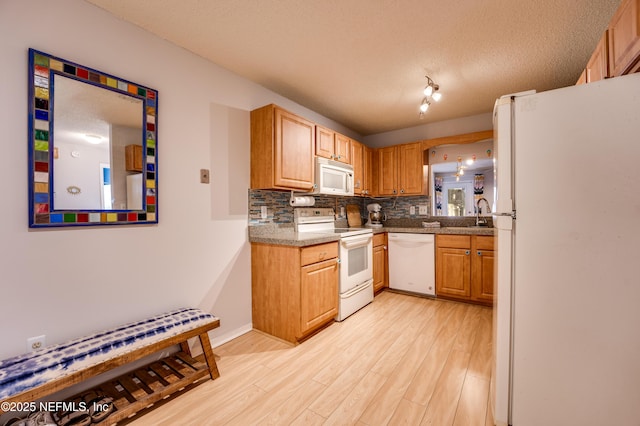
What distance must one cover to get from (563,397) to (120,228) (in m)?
2.61

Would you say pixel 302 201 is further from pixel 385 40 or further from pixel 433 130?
pixel 433 130

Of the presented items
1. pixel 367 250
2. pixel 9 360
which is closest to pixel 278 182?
pixel 367 250

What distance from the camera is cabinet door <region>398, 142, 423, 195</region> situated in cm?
384

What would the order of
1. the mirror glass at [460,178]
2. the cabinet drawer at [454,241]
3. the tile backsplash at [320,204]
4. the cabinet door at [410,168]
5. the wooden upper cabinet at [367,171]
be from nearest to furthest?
the tile backsplash at [320,204] → the cabinet drawer at [454,241] → the mirror glass at [460,178] → the cabinet door at [410,168] → the wooden upper cabinet at [367,171]

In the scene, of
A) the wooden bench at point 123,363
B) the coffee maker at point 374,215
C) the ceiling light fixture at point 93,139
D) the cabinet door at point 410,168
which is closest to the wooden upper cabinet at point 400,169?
the cabinet door at point 410,168

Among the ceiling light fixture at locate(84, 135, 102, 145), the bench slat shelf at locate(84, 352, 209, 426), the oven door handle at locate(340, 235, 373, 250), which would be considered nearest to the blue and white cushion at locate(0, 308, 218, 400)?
the bench slat shelf at locate(84, 352, 209, 426)

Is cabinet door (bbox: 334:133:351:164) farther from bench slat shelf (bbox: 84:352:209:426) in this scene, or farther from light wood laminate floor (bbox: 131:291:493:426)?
bench slat shelf (bbox: 84:352:209:426)

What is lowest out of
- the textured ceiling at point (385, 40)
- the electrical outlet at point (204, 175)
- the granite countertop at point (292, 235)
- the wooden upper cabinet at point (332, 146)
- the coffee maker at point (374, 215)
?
the granite countertop at point (292, 235)

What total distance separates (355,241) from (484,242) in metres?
1.55

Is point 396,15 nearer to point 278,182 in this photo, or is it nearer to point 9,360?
point 278,182

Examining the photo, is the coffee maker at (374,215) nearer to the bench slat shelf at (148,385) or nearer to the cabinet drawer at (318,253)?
the cabinet drawer at (318,253)

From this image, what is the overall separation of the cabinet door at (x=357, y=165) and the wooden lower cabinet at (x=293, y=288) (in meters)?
1.34

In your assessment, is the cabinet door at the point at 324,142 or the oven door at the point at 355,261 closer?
the oven door at the point at 355,261

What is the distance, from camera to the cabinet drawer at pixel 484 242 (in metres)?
3.11
